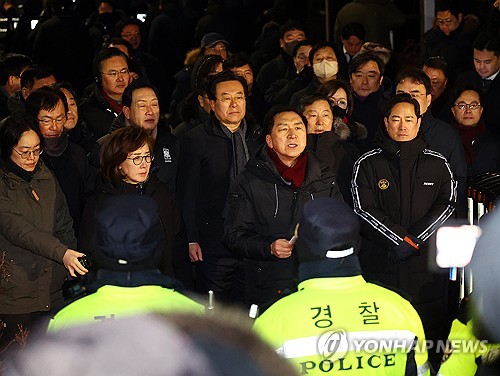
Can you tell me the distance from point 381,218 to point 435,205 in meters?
0.38

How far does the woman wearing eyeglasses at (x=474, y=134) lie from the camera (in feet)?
28.9

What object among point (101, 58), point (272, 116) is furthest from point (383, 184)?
point (101, 58)

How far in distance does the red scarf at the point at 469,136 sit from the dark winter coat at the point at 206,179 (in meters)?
1.82

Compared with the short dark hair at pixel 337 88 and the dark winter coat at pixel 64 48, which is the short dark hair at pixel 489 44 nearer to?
the short dark hair at pixel 337 88

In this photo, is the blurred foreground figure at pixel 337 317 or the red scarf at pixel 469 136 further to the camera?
the red scarf at pixel 469 136

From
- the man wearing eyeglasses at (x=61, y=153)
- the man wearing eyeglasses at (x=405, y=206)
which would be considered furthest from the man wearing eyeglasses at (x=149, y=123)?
the man wearing eyeglasses at (x=405, y=206)

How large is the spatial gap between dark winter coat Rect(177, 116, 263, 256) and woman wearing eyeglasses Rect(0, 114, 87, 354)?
1181 mm

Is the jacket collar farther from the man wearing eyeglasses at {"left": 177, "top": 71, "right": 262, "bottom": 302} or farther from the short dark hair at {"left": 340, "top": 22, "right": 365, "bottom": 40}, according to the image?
the short dark hair at {"left": 340, "top": 22, "right": 365, "bottom": 40}

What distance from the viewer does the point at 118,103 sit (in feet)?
29.2

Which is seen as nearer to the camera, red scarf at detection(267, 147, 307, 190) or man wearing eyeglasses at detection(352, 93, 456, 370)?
red scarf at detection(267, 147, 307, 190)

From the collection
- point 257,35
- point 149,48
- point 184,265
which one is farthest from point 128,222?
point 257,35

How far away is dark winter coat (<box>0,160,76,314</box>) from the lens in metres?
6.75

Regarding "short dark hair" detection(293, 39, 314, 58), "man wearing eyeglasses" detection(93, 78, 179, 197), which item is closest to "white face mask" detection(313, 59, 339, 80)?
"short dark hair" detection(293, 39, 314, 58)

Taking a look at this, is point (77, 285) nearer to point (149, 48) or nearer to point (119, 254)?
point (119, 254)
